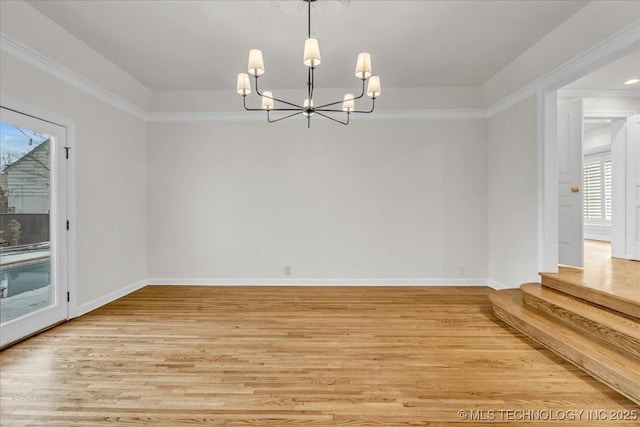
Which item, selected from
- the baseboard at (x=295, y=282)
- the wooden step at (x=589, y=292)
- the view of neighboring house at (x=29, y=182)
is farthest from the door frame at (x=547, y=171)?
the view of neighboring house at (x=29, y=182)

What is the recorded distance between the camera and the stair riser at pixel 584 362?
5.97 feet

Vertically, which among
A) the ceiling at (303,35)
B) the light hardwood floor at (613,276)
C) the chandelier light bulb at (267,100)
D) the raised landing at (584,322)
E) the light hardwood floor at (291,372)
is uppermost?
the ceiling at (303,35)

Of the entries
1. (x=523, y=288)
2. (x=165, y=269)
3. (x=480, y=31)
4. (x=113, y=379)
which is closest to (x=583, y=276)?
(x=523, y=288)

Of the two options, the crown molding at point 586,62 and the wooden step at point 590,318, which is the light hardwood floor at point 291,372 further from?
the crown molding at point 586,62

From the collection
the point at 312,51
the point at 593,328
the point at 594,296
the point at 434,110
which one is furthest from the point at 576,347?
the point at 434,110

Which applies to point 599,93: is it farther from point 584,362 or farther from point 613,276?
point 584,362

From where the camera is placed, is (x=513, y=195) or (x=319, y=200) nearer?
(x=513, y=195)

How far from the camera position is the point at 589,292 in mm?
2699

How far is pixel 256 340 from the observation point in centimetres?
267

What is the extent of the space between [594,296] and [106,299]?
5412 millimetres

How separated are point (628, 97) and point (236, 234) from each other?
249 inches

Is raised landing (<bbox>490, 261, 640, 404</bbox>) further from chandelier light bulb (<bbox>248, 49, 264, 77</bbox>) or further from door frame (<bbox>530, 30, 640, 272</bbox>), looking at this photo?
chandelier light bulb (<bbox>248, 49, 264, 77</bbox>)

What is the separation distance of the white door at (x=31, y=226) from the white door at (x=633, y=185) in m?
7.67

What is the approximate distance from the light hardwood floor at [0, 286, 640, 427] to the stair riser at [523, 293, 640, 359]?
1.18 feet
